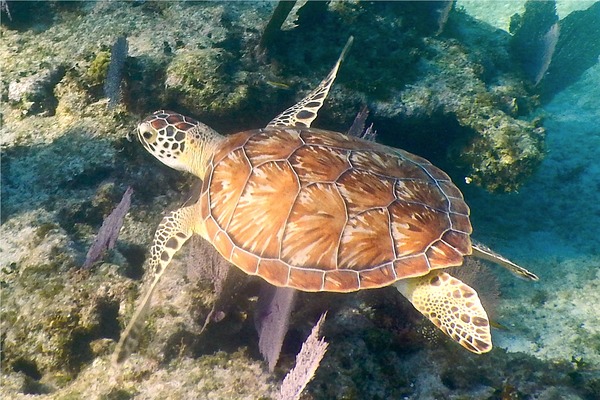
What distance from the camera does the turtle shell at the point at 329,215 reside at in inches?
96.8

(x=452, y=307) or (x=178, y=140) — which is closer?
(x=452, y=307)

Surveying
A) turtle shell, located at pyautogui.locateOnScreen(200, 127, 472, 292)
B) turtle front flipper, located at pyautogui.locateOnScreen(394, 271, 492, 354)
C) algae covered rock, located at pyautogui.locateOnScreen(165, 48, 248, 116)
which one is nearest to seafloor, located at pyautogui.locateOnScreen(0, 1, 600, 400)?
algae covered rock, located at pyautogui.locateOnScreen(165, 48, 248, 116)

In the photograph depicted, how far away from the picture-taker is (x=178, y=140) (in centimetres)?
330

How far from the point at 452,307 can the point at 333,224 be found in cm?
88

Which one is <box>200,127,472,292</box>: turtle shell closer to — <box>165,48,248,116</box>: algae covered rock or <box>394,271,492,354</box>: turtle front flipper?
<box>394,271,492,354</box>: turtle front flipper

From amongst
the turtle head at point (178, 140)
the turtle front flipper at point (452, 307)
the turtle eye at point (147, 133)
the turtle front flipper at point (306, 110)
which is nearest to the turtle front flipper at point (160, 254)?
the turtle head at point (178, 140)

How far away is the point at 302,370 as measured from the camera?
2059mm

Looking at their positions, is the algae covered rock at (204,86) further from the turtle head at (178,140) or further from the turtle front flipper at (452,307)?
the turtle front flipper at (452,307)

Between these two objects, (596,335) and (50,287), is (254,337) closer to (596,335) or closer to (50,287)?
(50,287)

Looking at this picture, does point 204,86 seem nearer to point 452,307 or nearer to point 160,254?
point 160,254

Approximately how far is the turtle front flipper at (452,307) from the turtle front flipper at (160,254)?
1516 mm

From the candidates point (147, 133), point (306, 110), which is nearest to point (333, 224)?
point (306, 110)

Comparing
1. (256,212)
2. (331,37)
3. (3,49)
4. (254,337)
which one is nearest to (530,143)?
(331,37)

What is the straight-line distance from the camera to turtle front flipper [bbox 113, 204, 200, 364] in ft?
7.93
